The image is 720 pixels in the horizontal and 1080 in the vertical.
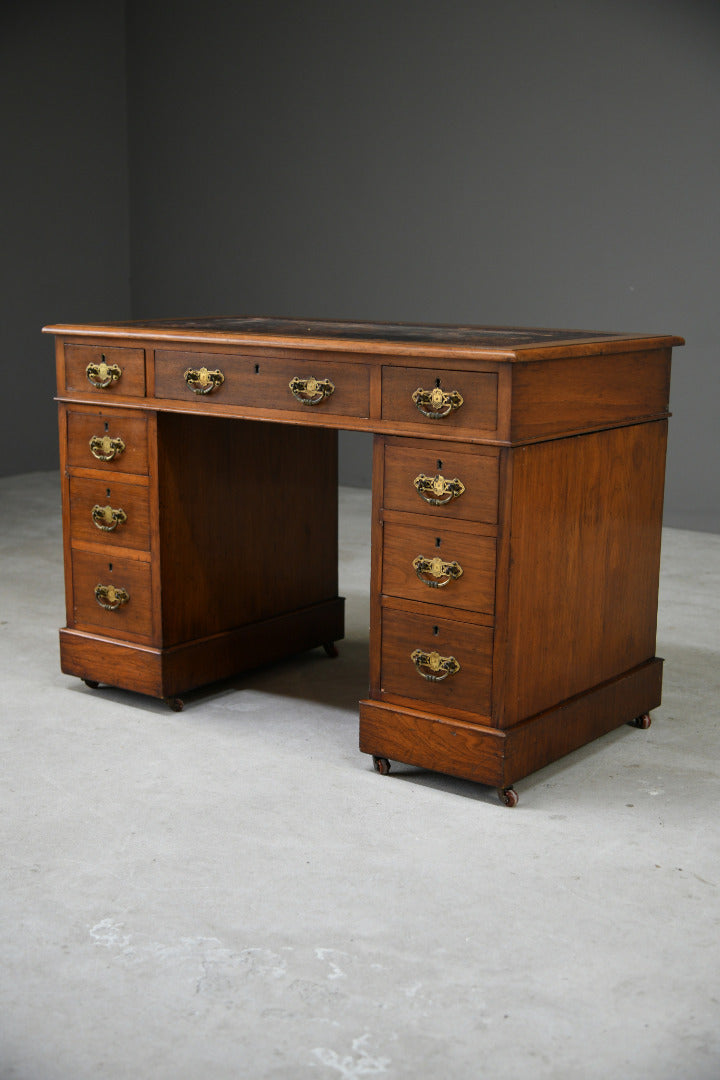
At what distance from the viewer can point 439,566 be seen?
2457 millimetres

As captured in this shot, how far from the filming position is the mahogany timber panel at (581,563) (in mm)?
2422

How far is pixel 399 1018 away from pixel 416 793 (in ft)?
2.66

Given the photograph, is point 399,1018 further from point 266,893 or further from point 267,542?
point 267,542

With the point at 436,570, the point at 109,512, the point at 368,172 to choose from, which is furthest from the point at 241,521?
the point at 368,172

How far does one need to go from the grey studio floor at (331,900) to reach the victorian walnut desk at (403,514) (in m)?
0.15

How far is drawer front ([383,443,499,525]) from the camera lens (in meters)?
2.38

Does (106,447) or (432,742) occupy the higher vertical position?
(106,447)

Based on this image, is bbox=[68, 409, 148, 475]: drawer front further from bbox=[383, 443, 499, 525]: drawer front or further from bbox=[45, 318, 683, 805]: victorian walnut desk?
bbox=[383, 443, 499, 525]: drawer front

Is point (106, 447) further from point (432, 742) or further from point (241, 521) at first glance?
point (432, 742)

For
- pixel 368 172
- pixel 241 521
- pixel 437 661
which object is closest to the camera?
pixel 437 661

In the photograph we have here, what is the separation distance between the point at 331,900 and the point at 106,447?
1363mm

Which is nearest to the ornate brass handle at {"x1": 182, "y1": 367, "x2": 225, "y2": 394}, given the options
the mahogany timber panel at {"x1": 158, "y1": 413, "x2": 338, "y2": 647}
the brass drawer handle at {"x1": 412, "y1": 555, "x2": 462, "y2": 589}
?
the mahogany timber panel at {"x1": 158, "y1": 413, "x2": 338, "y2": 647}

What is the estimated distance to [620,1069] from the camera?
161 centimetres

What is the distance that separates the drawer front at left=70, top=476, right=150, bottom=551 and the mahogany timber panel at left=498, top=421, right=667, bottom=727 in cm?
100
